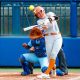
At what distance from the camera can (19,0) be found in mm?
11273

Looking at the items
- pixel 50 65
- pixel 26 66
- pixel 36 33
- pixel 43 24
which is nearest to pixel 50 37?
pixel 43 24

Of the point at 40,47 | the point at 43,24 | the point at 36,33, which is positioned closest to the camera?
the point at 43,24

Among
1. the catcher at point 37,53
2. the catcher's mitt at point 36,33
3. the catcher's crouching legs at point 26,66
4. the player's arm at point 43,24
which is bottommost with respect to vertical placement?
the catcher's crouching legs at point 26,66

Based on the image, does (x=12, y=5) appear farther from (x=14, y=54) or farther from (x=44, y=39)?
(x=44, y=39)

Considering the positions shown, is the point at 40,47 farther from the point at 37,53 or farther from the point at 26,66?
the point at 26,66

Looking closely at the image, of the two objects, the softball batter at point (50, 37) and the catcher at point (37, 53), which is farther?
the catcher at point (37, 53)

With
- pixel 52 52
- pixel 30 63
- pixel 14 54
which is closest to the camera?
pixel 52 52

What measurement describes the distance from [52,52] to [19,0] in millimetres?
3587

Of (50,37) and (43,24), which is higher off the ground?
(43,24)

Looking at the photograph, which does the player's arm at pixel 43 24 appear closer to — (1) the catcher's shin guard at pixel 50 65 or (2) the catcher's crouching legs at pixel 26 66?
(1) the catcher's shin guard at pixel 50 65

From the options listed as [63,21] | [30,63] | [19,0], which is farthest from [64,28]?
[30,63]

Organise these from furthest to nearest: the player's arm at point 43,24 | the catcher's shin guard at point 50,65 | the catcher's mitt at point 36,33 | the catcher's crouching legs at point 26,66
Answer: the catcher's crouching legs at point 26,66 → the catcher's mitt at point 36,33 → the catcher's shin guard at point 50,65 → the player's arm at point 43,24

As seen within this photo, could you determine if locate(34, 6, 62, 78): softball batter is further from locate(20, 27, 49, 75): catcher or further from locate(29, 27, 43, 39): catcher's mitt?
locate(20, 27, 49, 75): catcher

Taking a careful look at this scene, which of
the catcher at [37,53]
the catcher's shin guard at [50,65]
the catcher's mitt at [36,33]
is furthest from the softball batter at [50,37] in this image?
the catcher at [37,53]
